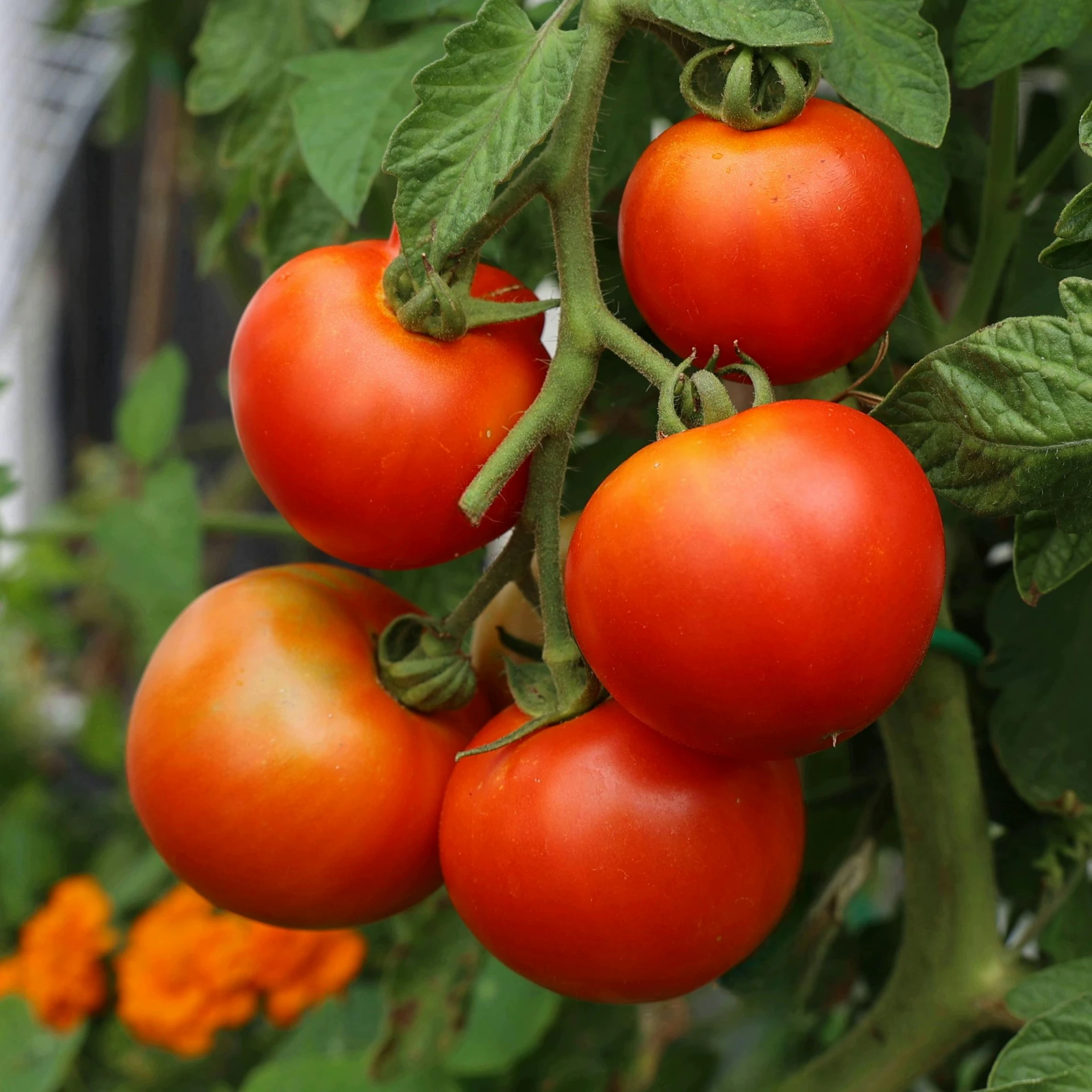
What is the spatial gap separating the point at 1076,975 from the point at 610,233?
0.38m

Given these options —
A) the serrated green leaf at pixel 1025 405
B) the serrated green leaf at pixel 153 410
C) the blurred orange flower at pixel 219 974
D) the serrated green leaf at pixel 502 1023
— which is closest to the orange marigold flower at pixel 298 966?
the blurred orange flower at pixel 219 974

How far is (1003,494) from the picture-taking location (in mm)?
361

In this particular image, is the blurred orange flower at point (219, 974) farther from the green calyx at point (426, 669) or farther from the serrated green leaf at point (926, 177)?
the serrated green leaf at point (926, 177)

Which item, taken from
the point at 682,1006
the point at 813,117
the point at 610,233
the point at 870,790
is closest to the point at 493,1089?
the point at 682,1006

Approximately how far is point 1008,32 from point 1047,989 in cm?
37

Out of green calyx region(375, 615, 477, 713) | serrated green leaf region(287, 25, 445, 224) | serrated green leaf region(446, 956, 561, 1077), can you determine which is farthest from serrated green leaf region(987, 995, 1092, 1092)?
serrated green leaf region(446, 956, 561, 1077)

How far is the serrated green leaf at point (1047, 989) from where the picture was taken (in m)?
0.47

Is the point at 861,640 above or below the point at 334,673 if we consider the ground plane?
above

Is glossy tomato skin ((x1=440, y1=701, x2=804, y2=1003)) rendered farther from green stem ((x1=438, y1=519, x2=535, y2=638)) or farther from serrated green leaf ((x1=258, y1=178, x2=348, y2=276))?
serrated green leaf ((x1=258, y1=178, x2=348, y2=276))

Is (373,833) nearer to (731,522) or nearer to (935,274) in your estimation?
(731,522)

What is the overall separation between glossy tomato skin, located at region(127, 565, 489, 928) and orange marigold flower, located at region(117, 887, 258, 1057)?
0.65 m

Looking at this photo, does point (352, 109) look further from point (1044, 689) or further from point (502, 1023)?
point (502, 1023)

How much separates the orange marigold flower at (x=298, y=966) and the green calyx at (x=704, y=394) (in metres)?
0.81

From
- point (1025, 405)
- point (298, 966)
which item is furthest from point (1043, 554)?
point (298, 966)
